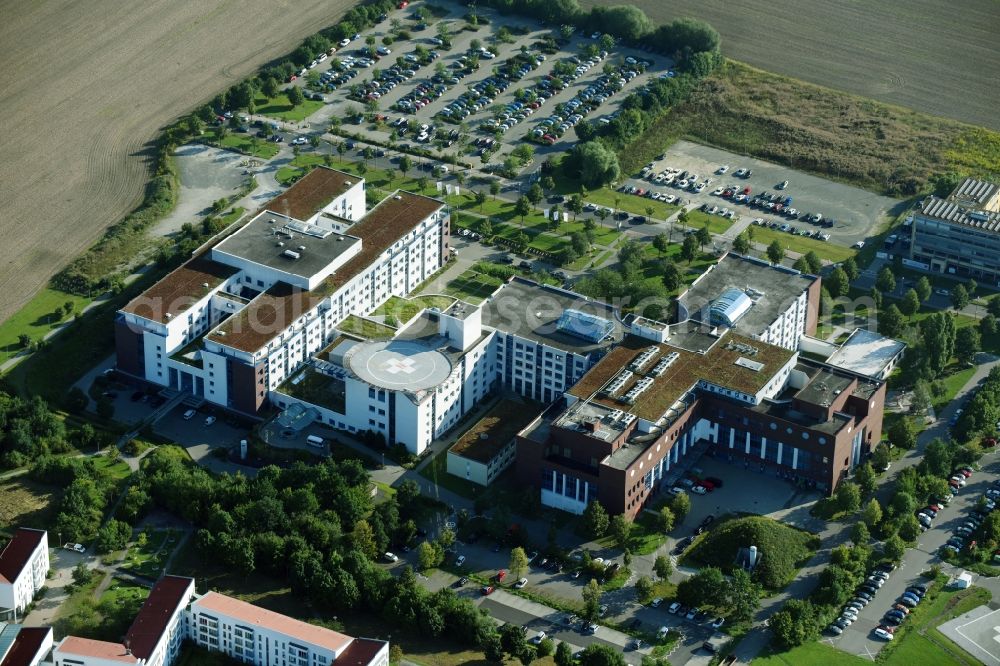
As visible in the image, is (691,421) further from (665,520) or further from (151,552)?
(151,552)

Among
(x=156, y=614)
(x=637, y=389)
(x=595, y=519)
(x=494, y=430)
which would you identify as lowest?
(x=156, y=614)

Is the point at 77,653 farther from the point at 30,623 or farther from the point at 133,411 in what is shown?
the point at 133,411

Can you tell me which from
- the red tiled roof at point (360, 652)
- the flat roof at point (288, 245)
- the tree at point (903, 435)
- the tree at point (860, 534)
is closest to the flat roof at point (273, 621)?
the red tiled roof at point (360, 652)

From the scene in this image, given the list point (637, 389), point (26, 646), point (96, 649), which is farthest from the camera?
point (637, 389)

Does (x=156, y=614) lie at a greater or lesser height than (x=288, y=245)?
lesser

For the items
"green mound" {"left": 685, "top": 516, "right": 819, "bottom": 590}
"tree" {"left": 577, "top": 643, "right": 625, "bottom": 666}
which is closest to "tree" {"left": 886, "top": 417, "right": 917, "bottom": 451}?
"green mound" {"left": 685, "top": 516, "right": 819, "bottom": 590}

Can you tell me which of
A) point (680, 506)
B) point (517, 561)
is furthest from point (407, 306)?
point (517, 561)
